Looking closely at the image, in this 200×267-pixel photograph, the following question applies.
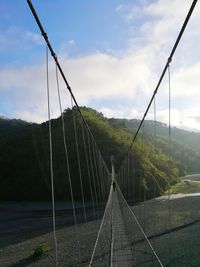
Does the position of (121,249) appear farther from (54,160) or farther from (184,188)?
(54,160)

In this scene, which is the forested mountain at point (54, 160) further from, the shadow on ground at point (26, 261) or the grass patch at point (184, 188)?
the shadow on ground at point (26, 261)

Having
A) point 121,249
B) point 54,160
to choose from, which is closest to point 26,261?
point 121,249

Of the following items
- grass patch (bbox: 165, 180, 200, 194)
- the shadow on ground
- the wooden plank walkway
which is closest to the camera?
the wooden plank walkway

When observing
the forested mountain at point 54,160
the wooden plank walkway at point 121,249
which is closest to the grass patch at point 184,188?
the forested mountain at point 54,160

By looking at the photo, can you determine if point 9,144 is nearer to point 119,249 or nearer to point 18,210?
point 18,210

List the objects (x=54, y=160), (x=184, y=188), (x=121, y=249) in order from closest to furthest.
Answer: (x=121, y=249) → (x=184, y=188) → (x=54, y=160)

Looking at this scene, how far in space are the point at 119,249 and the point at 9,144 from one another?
48653 millimetres

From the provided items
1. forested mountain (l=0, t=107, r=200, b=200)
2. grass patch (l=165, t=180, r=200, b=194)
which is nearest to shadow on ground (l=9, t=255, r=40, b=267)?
forested mountain (l=0, t=107, r=200, b=200)

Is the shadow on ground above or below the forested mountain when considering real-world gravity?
below

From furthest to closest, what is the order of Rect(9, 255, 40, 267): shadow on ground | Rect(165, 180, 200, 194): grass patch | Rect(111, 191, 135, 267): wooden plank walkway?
Rect(165, 180, 200, 194): grass patch < Rect(9, 255, 40, 267): shadow on ground < Rect(111, 191, 135, 267): wooden plank walkway

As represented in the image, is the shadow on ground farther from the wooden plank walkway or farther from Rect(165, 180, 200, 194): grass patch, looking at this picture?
Rect(165, 180, 200, 194): grass patch

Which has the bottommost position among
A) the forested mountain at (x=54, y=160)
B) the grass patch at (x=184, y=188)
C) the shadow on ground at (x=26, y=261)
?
the shadow on ground at (x=26, y=261)

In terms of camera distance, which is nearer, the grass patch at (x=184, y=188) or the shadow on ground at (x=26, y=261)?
the shadow on ground at (x=26, y=261)

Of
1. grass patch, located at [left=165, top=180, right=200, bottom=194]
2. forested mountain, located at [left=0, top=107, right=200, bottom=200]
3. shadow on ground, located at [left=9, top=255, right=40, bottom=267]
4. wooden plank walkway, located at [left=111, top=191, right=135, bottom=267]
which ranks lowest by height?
shadow on ground, located at [left=9, top=255, right=40, bottom=267]
